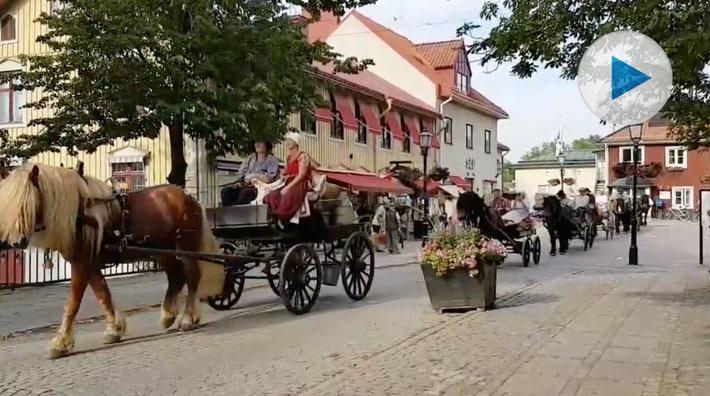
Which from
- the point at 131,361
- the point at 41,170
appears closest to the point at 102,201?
the point at 41,170

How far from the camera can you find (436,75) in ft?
134

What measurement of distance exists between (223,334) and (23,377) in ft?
7.99

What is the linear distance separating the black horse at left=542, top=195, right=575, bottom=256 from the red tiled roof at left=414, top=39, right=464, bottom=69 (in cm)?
1926

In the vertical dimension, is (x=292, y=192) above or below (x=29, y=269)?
above

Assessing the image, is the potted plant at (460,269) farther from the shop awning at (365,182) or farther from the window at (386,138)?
the window at (386,138)

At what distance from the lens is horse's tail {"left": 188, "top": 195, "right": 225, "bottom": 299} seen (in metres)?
9.07

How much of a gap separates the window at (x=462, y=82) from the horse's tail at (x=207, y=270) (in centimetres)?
3426

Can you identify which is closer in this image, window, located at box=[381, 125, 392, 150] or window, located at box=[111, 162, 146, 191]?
window, located at box=[111, 162, 146, 191]

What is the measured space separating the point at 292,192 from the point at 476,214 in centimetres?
712

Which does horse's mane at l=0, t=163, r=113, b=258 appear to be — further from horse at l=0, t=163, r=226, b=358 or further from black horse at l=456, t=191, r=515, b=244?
black horse at l=456, t=191, r=515, b=244

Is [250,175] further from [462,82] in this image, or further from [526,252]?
[462,82]

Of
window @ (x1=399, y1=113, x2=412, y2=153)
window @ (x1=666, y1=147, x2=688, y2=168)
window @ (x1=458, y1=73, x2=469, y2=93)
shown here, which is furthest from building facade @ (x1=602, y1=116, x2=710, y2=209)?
window @ (x1=399, y1=113, x2=412, y2=153)

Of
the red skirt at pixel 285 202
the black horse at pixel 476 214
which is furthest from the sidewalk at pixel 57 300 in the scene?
the black horse at pixel 476 214
